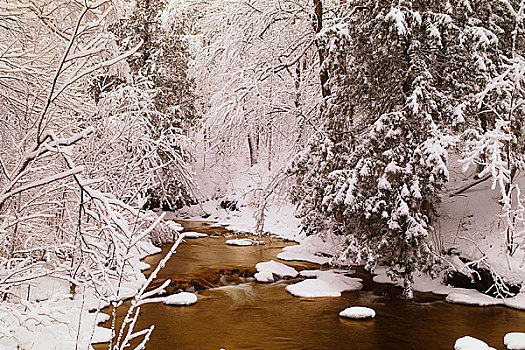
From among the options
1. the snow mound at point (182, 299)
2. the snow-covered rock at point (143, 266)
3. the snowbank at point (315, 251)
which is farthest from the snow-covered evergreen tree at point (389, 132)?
the snow-covered rock at point (143, 266)

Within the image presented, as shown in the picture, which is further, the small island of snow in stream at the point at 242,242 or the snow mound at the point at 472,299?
the small island of snow in stream at the point at 242,242

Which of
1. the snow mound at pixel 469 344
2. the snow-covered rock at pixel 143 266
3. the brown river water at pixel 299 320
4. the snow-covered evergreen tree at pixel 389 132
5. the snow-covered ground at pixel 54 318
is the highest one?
the snow-covered evergreen tree at pixel 389 132

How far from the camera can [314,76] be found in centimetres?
1433

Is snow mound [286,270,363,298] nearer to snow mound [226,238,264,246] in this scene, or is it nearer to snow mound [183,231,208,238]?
snow mound [226,238,264,246]

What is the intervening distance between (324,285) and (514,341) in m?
4.16

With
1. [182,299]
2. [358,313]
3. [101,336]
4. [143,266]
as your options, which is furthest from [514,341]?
[143,266]

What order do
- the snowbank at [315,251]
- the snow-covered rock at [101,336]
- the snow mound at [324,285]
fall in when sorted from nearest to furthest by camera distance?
the snow-covered rock at [101,336] → the snow mound at [324,285] → the snowbank at [315,251]

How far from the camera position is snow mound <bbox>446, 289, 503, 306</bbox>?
933 cm

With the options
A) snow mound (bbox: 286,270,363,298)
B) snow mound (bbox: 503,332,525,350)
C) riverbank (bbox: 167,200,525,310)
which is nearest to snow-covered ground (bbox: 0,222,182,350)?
snow mound (bbox: 286,270,363,298)

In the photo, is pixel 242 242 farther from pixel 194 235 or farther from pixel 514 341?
pixel 514 341

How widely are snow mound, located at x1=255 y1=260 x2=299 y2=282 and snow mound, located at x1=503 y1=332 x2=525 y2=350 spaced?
5.12 m

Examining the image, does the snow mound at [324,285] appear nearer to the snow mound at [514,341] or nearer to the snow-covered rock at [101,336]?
the snow mound at [514,341]

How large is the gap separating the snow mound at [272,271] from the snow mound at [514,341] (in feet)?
16.8

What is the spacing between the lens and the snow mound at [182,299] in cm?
931
